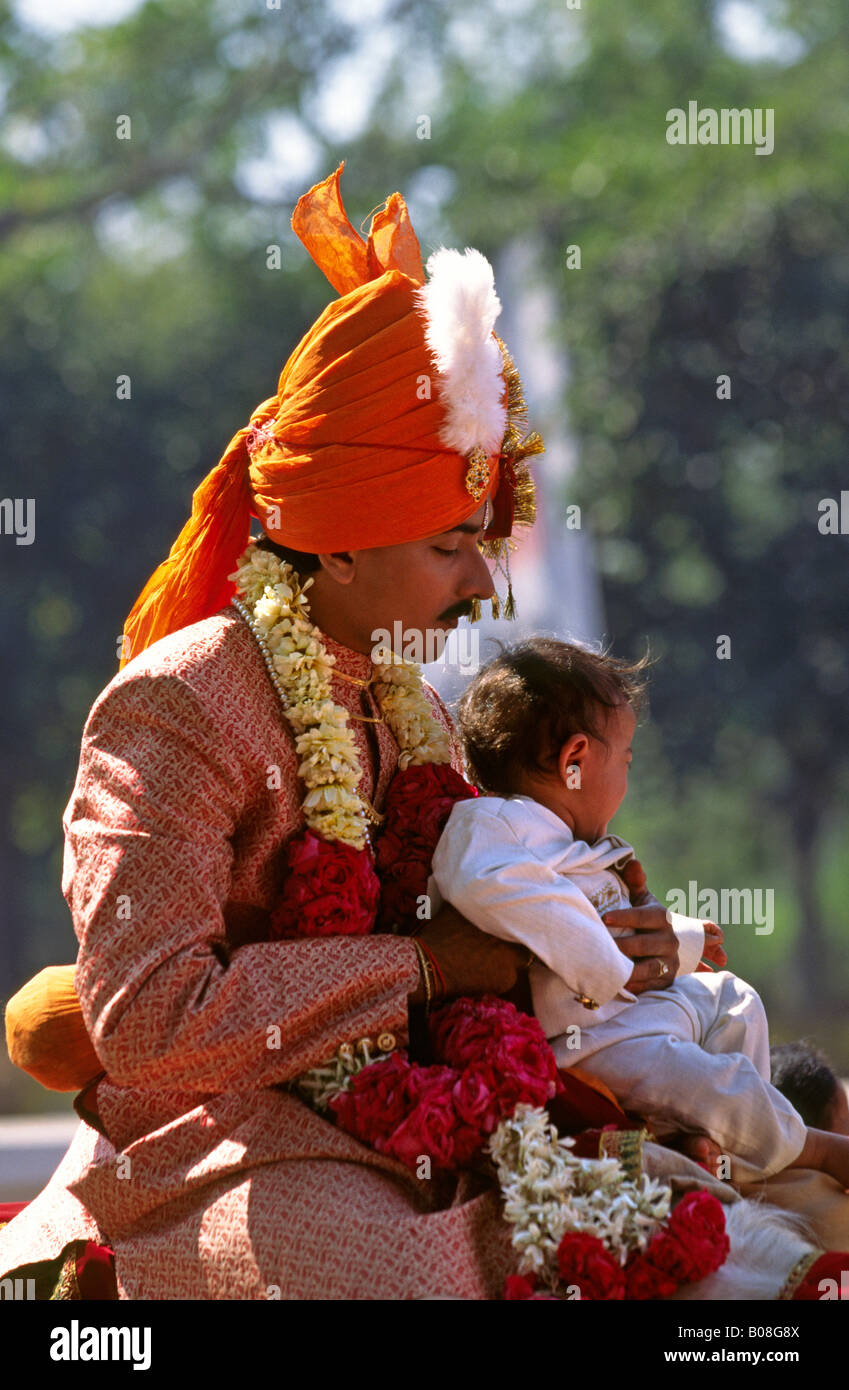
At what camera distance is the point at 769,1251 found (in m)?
2.47

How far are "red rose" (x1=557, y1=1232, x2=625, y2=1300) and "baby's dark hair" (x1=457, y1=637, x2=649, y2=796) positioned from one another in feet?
2.94

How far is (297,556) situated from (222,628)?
0.24m

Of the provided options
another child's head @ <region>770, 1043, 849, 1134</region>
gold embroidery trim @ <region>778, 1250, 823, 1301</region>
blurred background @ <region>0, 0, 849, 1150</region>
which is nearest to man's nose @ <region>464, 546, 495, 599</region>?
another child's head @ <region>770, 1043, 849, 1134</region>

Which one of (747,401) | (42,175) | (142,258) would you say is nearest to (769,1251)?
(747,401)

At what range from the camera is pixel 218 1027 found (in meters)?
2.43

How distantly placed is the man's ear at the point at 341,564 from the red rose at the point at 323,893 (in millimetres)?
494

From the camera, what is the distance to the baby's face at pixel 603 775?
114 inches

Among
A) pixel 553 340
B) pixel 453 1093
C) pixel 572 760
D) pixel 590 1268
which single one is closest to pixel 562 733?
pixel 572 760

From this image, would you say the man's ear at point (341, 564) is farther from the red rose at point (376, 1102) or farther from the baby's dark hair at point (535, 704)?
the red rose at point (376, 1102)

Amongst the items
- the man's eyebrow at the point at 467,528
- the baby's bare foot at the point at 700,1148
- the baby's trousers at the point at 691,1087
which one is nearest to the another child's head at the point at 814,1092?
the baby's trousers at the point at 691,1087

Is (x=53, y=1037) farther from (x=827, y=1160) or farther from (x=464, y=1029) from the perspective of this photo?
(x=827, y=1160)

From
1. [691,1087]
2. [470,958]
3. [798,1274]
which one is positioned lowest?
[798,1274]

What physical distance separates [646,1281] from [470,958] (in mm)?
573
